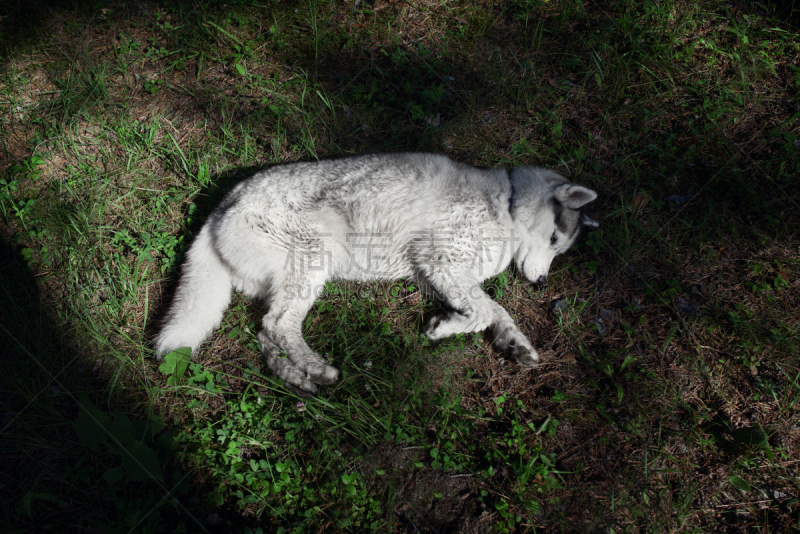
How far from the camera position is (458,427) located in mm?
2939

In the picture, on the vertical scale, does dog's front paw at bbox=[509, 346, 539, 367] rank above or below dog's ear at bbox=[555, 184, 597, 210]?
below

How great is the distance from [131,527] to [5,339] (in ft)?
6.02

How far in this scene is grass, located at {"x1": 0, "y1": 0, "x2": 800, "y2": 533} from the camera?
2725mm

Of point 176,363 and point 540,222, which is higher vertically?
point 540,222

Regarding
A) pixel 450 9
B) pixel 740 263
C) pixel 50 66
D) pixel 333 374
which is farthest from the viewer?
pixel 450 9

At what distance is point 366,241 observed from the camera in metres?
3.52

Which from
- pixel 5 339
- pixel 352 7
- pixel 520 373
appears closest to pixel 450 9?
pixel 352 7

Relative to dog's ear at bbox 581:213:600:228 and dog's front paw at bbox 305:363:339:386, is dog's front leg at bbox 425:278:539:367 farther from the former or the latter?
dog's ear at bbox 581:213:600:228

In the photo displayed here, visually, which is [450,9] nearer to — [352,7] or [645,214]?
[352,7]

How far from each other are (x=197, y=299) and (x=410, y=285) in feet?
5.57

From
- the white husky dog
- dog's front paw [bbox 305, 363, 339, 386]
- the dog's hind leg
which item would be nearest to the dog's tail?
the white husky dog

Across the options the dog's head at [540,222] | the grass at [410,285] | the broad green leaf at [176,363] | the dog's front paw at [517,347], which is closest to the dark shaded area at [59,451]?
the grass at [410,285]

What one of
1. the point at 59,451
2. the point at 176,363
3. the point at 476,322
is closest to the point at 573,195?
the point at 476,322

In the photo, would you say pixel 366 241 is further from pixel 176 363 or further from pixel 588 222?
pixel 588 222
